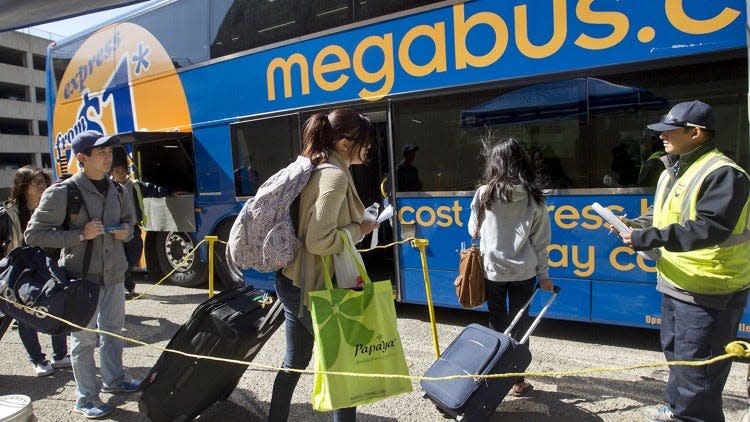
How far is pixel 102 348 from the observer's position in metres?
3.54

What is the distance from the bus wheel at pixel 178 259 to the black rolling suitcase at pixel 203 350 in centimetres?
432

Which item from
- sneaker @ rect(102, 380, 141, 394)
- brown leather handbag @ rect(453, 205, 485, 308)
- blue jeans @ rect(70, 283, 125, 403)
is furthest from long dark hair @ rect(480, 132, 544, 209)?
sneaker @ rect(102, 380, 141, 394)

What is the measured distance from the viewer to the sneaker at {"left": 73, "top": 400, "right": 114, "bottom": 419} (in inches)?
128

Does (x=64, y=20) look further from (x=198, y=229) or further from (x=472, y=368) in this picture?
(x=198, y=229)

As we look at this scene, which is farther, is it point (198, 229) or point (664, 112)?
point (198, 229)

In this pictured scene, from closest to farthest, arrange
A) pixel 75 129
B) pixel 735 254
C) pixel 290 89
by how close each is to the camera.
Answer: pixel 735 254 < pixel 290 89 < pixel 75 129

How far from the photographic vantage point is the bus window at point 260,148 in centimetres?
582

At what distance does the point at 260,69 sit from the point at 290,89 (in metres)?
0.51

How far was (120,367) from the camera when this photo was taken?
11.8 ft

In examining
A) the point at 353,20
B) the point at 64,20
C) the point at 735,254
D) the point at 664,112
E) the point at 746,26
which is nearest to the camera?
the point at 64,20

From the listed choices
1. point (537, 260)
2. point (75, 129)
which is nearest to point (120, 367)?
point (537, 260)

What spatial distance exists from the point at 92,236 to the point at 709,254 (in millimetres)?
3334

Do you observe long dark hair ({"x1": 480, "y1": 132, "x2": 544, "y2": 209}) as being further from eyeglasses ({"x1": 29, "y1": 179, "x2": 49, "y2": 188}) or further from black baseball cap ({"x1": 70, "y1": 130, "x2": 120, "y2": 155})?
eyeglasses ({"x1": 29, "y1": 179, "x2": 49, "y2": 188})

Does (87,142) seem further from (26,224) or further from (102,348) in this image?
(26,224)
